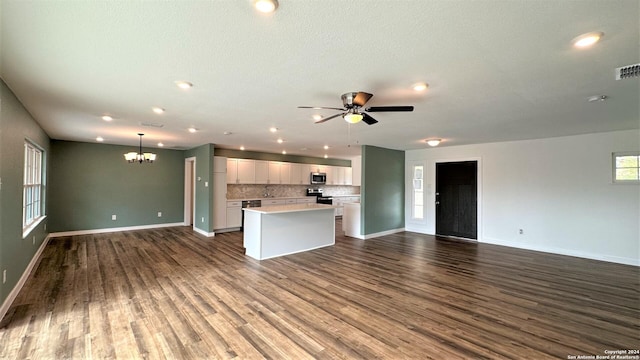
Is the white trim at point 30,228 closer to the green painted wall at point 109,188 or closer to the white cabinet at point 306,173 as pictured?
the green painted wall at point 109,188

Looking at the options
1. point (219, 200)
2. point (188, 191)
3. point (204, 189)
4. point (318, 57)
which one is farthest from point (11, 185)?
point (188, 191)

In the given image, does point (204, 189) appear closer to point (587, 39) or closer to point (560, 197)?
point (587, 39)

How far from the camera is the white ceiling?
159cm

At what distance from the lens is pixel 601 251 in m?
5.07

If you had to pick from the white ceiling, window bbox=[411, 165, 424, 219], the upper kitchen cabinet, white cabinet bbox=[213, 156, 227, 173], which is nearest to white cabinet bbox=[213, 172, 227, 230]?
white cabinet bbox=[213, 156, 227, 173]

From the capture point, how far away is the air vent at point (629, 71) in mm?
2236

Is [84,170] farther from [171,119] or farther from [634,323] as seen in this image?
[634,323]

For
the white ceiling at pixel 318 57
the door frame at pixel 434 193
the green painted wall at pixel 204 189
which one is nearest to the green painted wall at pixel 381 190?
the door frame at pixel 434 193

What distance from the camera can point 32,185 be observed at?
4.62 metres

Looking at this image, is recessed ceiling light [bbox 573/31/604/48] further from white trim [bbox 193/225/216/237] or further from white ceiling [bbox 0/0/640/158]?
white trim [bbox 193/225/216/237]

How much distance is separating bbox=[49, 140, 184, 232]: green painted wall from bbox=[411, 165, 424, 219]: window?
23.2 feet

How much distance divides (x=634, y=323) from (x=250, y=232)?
521 cm

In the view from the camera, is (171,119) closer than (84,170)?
Yes

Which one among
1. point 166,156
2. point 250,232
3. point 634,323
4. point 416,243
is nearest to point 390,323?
point 634,323
